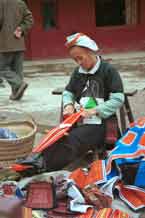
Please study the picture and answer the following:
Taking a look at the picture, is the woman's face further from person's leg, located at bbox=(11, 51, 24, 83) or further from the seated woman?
person's leg, located at bbox=(11, 51, 24, 83)

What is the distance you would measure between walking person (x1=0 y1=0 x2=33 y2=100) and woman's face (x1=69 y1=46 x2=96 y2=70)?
3.64 meters

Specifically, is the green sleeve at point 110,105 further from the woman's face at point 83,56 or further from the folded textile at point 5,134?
the folded textile at point 5,134

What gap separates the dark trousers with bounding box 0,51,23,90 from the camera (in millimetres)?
7762

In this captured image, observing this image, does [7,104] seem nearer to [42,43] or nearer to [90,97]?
[90,97]

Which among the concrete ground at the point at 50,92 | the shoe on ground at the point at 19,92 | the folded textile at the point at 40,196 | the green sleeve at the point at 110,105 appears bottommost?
the concrete ground at the point at 50,92

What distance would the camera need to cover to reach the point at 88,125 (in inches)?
163

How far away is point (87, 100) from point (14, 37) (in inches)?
150

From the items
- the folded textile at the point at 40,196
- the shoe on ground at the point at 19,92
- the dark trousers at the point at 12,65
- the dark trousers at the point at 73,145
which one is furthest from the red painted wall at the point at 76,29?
the folded textile at the point at 40,196

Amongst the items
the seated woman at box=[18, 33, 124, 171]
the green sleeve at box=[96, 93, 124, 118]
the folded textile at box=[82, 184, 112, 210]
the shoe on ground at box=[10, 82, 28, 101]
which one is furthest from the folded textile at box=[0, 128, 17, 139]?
the shoe on ground at box=[10, 82, 28, 101]

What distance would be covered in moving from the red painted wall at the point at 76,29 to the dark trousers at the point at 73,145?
27.9 feet

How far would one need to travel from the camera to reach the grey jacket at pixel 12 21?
7.74 meters

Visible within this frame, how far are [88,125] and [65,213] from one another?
3.44ft

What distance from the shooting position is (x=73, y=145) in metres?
3.98

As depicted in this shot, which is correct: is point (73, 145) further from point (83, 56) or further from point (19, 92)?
point (19, 92)
